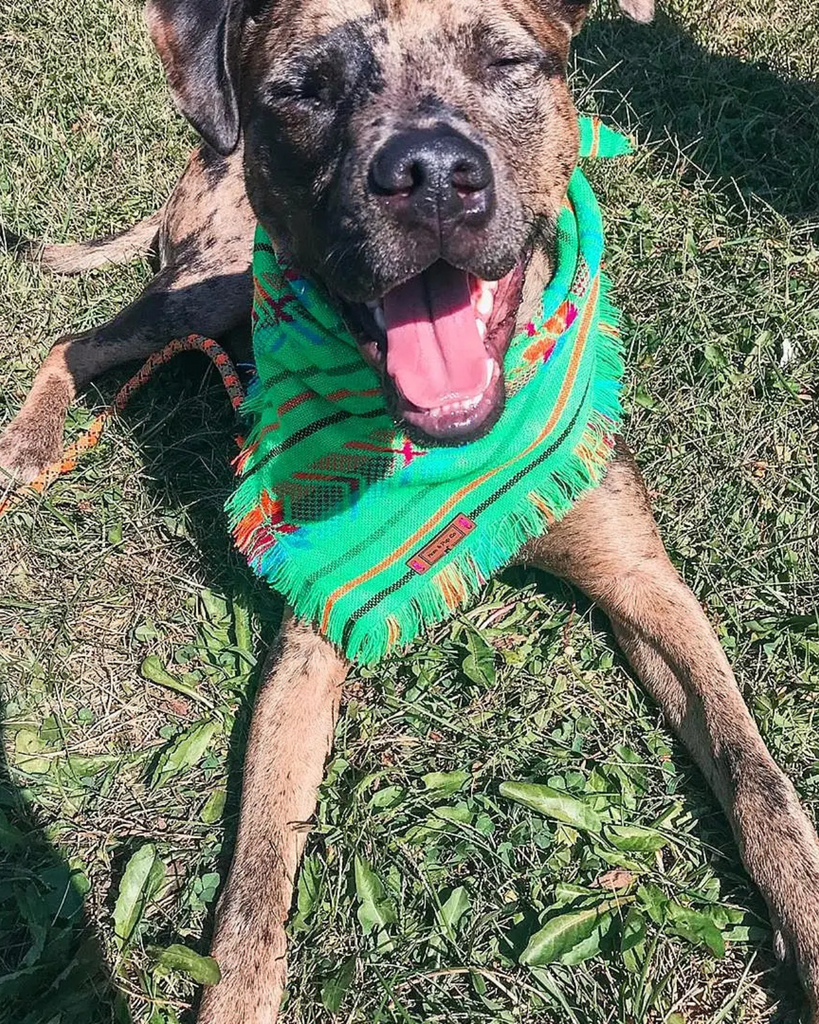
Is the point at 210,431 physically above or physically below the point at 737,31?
below

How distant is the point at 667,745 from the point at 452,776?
0.70m

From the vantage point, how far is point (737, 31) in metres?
5.34

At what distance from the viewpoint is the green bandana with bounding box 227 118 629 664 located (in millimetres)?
3039

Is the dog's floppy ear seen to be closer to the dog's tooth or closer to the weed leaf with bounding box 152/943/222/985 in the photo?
the dog's tooth

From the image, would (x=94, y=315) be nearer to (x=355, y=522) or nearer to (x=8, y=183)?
(x=8, y=183)

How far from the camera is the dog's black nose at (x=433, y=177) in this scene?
2.28 metres

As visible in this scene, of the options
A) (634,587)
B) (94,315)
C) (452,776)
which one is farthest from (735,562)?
(94,315)

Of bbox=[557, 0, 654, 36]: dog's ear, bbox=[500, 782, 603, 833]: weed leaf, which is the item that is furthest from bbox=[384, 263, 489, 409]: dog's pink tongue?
bbox=[500, 782, 603, 833]: weed leaf

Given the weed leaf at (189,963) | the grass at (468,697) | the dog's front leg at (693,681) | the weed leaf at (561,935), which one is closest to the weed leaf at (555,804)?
the grass at (468,697)

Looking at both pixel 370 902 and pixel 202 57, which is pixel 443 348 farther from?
pixel 370 902

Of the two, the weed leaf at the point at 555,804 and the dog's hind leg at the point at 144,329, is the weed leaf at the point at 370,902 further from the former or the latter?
the dog's hind leg at the point at 144,329

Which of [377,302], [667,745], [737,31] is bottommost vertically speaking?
[667,745]

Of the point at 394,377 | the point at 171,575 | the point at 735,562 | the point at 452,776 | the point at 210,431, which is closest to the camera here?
the point at 394,377

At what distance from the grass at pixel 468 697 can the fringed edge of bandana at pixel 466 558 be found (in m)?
0.25
